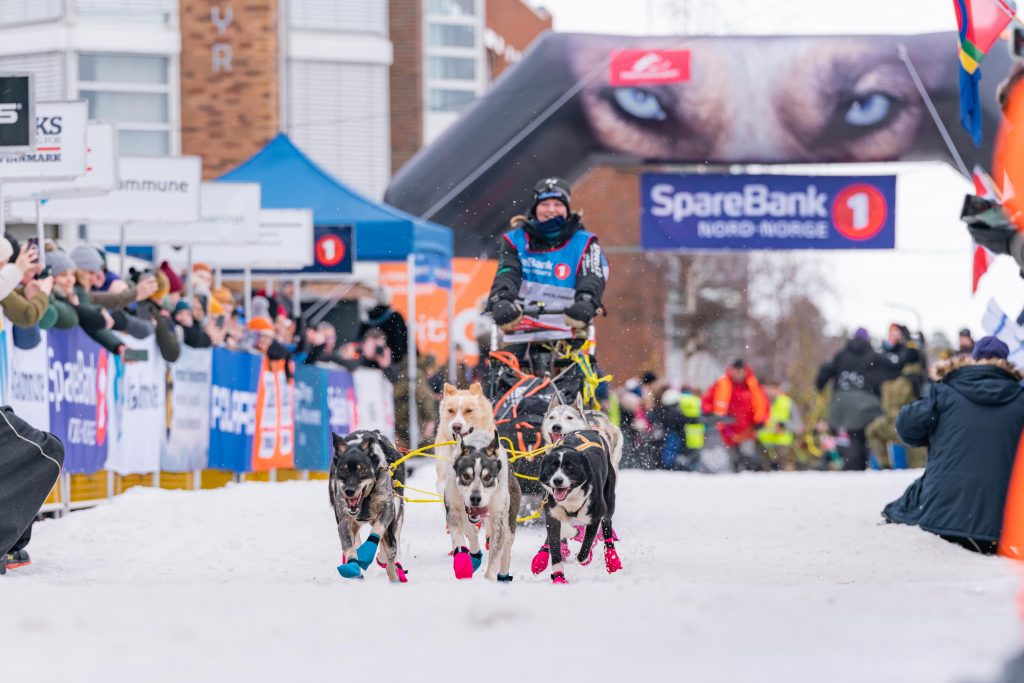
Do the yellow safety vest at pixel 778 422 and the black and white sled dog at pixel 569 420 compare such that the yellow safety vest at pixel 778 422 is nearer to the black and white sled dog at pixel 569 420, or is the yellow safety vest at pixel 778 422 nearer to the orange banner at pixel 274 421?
the orange banner at pixel 274 421

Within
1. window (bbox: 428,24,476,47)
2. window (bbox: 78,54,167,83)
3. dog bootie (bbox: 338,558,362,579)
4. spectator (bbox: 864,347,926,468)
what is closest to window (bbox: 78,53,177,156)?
window (bbox: 78,54,167,83)

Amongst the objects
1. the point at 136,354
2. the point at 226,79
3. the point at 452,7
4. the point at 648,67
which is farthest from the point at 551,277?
the point at 452,7

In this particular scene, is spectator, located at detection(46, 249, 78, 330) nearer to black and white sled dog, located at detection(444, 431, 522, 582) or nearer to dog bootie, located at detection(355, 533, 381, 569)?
black and white sled dog, located at detection(444, 431, 522, 582)

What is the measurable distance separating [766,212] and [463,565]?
14428 millimetres

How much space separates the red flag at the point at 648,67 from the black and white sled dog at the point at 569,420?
11.0 m

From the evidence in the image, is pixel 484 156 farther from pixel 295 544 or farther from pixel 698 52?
pixel 295 544

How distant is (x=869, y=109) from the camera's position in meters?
18.8

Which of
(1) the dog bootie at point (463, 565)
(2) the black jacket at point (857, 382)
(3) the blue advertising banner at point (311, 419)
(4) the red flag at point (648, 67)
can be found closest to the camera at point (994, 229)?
(1) the dog bootie at point (463, 565)

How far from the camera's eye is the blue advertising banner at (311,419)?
46.2 ft

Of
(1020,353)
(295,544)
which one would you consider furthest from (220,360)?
(1020,353)

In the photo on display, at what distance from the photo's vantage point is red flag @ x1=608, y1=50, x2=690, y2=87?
1867 centimetres

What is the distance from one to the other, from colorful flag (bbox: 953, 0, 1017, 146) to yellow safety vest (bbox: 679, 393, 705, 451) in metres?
6.33

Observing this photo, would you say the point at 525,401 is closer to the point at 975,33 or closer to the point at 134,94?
the point at 975,33

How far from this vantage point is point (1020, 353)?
9570 millimetres
